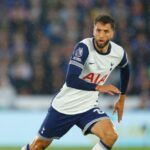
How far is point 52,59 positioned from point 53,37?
89 cm

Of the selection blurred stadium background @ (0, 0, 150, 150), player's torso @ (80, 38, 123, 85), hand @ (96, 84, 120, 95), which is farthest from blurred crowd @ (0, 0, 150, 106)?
hand @ (96, 84, 120, 95)

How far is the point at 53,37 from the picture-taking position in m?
15.5

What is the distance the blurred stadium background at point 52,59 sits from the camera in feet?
42.7

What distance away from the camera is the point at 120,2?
1628cm

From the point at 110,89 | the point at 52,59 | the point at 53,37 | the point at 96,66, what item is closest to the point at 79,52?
the point at 96,66

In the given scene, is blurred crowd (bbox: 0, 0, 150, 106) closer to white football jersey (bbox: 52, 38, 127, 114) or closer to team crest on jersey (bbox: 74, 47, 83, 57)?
white football jersey (bbox: 52, 38, 127, 114)

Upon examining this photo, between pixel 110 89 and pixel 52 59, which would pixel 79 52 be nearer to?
pixel 110 89

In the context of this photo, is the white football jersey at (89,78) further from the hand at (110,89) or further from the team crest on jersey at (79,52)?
the hand at (110,89)

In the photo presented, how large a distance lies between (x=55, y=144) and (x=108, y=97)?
1769 mm

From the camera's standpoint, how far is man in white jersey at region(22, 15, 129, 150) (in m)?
7.71

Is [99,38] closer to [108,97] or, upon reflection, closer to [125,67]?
[125,67]

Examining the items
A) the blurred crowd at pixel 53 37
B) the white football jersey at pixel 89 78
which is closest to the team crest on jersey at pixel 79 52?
the white football jersey at pixel 89 78

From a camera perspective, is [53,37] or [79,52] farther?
[53,37]

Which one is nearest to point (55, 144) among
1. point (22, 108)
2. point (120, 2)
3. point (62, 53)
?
point (22, 108)
